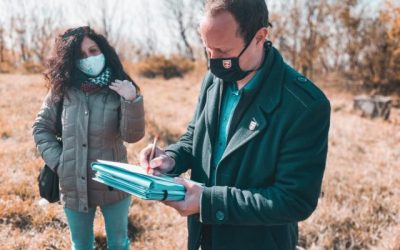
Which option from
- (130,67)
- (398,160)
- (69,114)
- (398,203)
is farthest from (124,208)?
(130,67)

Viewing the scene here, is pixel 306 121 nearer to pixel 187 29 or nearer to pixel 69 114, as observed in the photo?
pixel 69 114

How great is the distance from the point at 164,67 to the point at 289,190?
76.2 ft

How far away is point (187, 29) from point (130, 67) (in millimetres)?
13503

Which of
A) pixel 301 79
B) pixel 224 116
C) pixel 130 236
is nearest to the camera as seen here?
pixel 301 79

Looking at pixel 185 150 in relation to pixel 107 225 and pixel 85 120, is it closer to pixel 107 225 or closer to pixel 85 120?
pixel 85 120

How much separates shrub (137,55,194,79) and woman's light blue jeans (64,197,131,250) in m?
21.8

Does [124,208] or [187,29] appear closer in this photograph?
[124,208]

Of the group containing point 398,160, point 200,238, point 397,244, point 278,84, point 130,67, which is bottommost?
point 130,67

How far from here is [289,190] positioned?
4.83 ft

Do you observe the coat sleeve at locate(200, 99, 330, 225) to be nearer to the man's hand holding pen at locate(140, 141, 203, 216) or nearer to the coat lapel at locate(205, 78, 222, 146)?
the man's hand holding pen at locate(140, 141, 203, 216)

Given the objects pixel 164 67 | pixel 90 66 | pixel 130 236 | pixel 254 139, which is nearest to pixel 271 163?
pixel 254 139

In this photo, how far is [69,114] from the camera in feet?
8.44

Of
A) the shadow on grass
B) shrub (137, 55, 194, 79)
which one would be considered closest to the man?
the shadow on grass

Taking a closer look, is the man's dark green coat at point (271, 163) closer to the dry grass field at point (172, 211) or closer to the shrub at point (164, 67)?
the dry grass field at point (172, 211)
